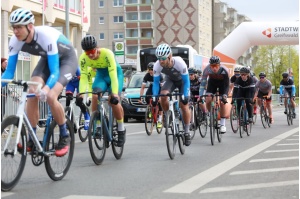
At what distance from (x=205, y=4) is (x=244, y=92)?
91.8m

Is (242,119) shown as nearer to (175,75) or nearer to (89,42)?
(175,75)

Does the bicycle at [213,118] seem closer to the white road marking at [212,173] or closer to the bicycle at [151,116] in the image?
the white road marking at [212,173]

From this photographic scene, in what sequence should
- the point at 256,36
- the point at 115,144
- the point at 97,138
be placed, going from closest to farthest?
the point at 97,138 < the point at 115,144 < the point at 256,36

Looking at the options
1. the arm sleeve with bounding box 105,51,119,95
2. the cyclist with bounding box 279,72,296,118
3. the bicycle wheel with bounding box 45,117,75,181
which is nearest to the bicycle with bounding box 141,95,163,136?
the arm sleeve with bounding box 105,51,119,95

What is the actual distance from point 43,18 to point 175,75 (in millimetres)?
28867

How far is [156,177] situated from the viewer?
7.93m

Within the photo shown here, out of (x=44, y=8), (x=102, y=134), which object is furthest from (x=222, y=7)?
(x=102, y=134)

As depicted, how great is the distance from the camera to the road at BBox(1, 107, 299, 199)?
6.64 m

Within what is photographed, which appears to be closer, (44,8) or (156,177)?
(156,177)

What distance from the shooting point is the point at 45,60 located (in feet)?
25.2

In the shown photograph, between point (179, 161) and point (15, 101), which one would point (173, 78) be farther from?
point (15, 101)

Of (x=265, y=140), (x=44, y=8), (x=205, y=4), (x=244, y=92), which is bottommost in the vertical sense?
(x=265, y=140)

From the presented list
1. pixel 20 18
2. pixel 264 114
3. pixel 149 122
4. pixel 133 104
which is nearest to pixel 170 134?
pixel 20 18

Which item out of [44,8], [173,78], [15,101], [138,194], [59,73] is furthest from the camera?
[44,8]
